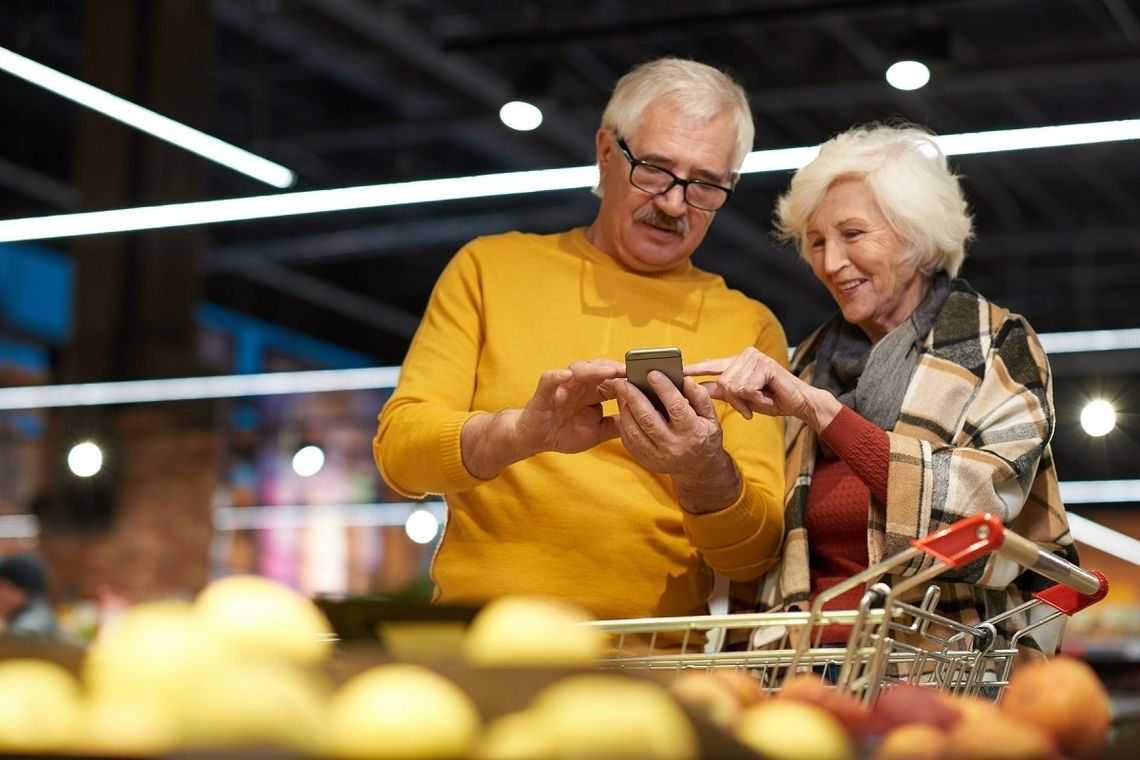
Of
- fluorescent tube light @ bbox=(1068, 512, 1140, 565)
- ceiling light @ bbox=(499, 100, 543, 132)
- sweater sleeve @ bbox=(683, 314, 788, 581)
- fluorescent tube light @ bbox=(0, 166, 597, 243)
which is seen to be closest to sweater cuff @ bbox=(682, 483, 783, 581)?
sweater sleeve @ bbox=(683, 314, 788, 581)

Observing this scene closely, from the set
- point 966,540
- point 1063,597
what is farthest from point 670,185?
point 966,540

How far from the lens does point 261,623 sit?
1232mm

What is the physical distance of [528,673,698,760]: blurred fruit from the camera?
0.98m

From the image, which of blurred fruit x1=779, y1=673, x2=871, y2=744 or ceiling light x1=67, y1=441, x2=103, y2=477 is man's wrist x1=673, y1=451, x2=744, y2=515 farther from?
ceiling light x1=67, y1=441, x2=103, y2=477

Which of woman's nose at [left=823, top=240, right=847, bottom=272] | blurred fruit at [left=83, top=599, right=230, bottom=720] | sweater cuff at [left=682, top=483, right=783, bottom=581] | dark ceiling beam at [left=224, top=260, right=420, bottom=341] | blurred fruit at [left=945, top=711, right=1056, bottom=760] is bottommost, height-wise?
blurred fruit at [left=945, top=711, right=1056, bottom=760]

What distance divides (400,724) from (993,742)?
416 millimetres

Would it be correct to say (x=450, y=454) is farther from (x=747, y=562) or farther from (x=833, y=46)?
(x=833, y=46)

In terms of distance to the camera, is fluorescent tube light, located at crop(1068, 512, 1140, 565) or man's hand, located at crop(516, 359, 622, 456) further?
fluorescent tube light, located at crop(1068, 512, 1140, 565)

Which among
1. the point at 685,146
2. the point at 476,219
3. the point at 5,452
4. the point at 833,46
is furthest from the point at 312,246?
the point at 685,146

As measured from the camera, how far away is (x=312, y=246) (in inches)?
647

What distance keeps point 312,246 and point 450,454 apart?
1440 cm

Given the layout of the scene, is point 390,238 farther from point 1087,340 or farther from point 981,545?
point 981,545

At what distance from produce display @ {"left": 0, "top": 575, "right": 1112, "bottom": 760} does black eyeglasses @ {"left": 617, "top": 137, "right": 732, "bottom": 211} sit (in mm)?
1343

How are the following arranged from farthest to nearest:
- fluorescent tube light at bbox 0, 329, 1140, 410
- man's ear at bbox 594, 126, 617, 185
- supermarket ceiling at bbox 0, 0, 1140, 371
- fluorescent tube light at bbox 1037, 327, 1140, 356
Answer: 1. fluorescent tube light at bbox 0, 329, 1140, 410
2. supermarket ceiling at bbox 0, 0, 1140, 371
3. fluorescent tube light at bbox 1037, 327, 1140, 356
4. man's ear at bbox 594, 126, 617, 185
